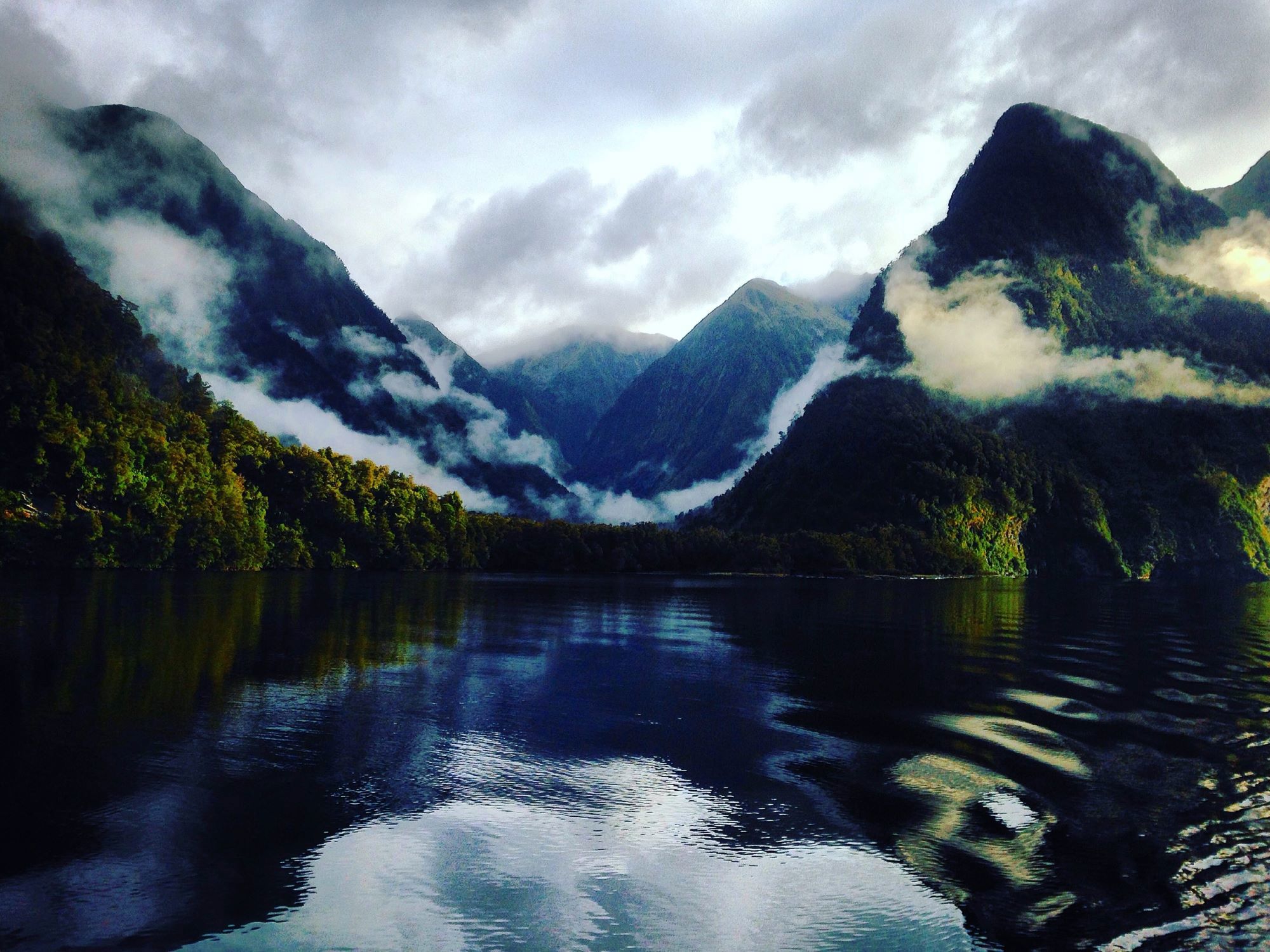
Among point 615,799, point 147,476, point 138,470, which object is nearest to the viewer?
point 615,799

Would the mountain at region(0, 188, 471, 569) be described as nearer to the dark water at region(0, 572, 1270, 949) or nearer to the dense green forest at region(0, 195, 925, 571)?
the dense green forest at region(0, 195, 925, 571)

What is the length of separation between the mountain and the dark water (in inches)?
3430

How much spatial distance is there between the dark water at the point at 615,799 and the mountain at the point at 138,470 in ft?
286

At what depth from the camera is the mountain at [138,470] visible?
117000 mm

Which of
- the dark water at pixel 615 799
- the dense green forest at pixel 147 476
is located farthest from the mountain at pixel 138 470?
the dark water at pixel 615 799

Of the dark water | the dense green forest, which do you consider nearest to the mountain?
the dense green forest

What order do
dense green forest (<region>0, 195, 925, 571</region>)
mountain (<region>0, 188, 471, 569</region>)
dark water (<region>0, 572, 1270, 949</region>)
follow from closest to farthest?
dark water (<region>0, 572, 1270, 949</region>) → mountain (<region>0, 188, 471, 569</region>) → dense green forest (<region>0, 195, 925, 571</region>)

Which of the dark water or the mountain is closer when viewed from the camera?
the dark water

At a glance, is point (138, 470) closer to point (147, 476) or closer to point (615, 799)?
point (147, 476)

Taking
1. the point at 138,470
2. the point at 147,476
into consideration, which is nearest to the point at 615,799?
the point at 138,470

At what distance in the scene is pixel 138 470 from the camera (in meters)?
130

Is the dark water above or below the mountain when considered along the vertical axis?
below

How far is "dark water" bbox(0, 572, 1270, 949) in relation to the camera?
13242 mm

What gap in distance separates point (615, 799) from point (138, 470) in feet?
426
